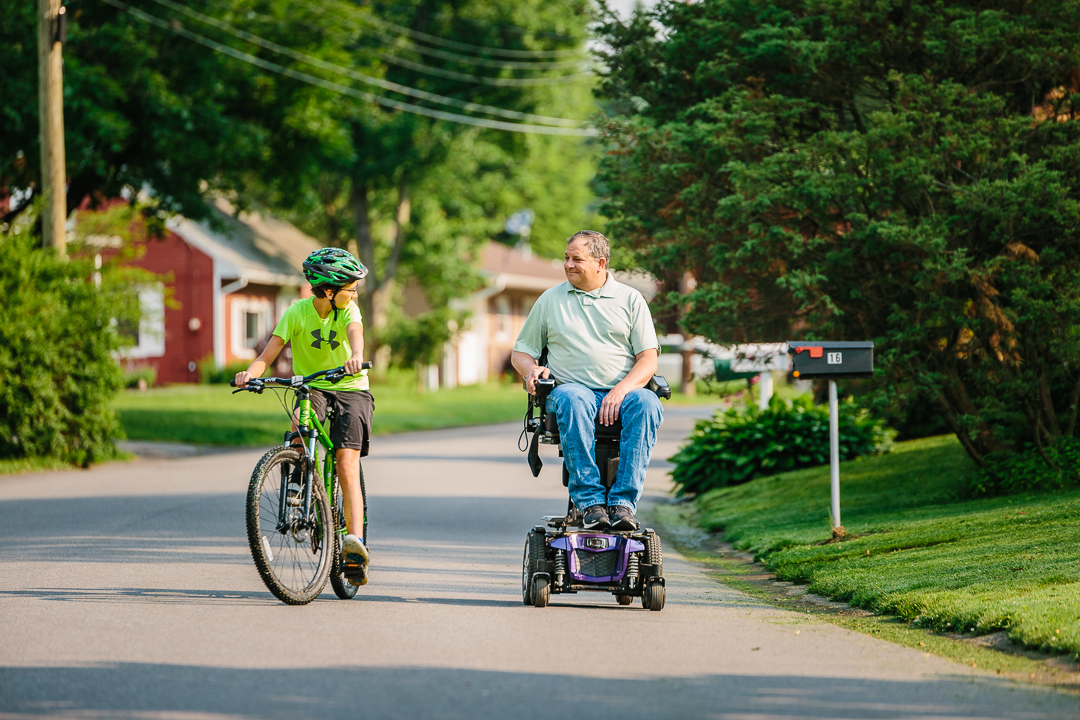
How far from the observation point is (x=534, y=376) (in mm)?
7270

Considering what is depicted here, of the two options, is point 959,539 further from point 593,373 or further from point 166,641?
point 166,641

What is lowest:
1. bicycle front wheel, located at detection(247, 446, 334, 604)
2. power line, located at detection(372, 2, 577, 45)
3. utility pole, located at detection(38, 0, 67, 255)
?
bicycle front wheel, located at detection(247, 446, 334, 604)

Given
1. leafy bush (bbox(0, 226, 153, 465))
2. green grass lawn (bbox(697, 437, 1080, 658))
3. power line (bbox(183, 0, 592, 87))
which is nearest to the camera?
green grass lawn (bbox(697, 437, 1080, 658))

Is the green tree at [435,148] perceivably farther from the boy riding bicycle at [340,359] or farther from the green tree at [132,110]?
the boy riding bicycle at [340,359]

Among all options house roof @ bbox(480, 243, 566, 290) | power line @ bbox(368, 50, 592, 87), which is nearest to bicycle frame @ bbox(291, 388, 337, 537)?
power line @ bbox(368, 50, 592, 87)

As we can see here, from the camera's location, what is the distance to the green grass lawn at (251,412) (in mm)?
24062

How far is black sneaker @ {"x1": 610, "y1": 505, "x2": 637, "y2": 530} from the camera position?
7121mm

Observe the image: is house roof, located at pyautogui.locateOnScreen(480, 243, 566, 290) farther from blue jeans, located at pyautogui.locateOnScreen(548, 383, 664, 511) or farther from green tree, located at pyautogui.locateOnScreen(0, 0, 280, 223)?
blue jeans, located at pyautogui.locateOnScreen(548, 383, 664, 511)

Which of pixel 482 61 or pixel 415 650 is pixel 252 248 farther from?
pixel 415 650

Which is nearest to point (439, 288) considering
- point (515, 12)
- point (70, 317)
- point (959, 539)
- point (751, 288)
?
point (515, 12)

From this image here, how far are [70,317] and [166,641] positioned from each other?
12200mm

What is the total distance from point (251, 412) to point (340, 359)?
68.8ft

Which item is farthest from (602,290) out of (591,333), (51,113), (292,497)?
(51,113)

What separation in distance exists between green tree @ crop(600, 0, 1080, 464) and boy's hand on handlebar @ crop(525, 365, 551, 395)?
14.9ft
